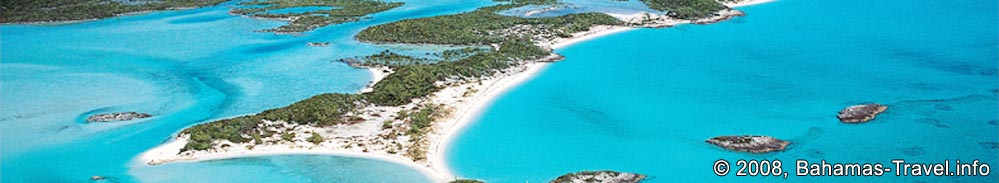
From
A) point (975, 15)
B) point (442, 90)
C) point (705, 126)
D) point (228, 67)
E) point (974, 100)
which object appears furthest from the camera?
point (975, 15)


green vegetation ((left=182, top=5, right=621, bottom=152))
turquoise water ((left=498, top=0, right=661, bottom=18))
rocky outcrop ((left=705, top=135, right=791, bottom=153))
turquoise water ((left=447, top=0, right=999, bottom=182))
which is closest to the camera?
turquoise water ((left=447, top=0, right=999, bottom=182))

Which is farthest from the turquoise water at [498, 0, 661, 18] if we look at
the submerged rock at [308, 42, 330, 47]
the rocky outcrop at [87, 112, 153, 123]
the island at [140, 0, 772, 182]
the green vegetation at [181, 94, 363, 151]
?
the rocky outcrop at [87, 112, 153, 123]

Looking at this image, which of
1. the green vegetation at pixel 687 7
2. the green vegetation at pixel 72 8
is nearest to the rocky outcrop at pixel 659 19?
the green vegetation at pixel 687 7

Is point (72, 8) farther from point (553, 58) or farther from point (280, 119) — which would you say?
point (280, 119)

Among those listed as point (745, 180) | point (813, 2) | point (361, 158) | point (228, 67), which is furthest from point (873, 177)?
point (813, 2)

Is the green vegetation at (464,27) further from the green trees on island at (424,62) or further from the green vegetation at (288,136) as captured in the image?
the green vegetation at (288,136)

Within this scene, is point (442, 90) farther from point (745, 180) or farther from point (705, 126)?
point (745, 180)

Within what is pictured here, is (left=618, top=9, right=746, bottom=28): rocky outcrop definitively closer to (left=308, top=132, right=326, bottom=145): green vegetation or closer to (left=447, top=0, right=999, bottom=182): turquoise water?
(left=447, top=0, right=999, bottom=182): turquoise water
